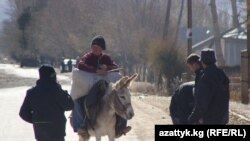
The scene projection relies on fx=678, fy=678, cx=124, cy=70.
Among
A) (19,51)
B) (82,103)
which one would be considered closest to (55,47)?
(19,51)

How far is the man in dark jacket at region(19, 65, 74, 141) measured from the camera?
9.08 m

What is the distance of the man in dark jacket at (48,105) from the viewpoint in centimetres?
908

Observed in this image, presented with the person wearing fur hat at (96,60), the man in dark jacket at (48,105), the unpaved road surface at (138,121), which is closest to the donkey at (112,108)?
the person wearing fur hat at (96,60)

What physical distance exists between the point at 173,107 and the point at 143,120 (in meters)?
10.0

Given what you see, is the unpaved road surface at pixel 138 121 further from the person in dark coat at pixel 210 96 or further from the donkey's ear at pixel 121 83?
the person in dark coat at pixel 210 96

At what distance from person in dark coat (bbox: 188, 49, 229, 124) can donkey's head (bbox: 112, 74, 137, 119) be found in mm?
2206

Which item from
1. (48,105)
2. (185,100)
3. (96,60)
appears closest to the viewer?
(185,100)

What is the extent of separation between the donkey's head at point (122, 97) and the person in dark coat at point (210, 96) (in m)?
2.21

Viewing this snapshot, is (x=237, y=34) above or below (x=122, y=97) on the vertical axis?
above

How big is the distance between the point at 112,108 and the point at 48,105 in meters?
2.06

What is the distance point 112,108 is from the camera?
11.0m

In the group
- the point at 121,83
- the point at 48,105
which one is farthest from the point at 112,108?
the point at 48,105

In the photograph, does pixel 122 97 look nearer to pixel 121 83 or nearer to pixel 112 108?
pixel 121 83

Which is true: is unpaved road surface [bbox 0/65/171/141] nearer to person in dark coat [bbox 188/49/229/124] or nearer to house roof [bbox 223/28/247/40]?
person in dark coat [bbox 188/49/229/124]
